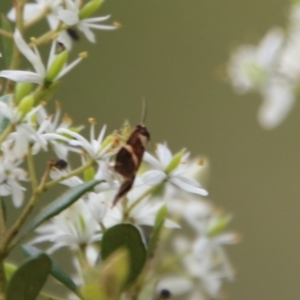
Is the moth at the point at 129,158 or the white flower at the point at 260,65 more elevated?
the moth at the point at 129,158

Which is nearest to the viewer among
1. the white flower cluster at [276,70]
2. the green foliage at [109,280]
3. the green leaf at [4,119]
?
the green foliage at [109,280]

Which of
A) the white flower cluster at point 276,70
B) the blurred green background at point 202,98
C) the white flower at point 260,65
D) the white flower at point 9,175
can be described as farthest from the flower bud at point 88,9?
the blurred green background at point 202,98

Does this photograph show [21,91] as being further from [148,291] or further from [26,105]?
[148,291]

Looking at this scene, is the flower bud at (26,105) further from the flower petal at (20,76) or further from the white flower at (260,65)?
the white flower at (260,65)

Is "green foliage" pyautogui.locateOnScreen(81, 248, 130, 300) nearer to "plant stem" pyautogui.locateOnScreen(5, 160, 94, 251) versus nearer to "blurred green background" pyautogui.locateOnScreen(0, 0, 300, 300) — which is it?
"plant stem" pyautogui.locateOnScreen(5, 160, 94, 251)

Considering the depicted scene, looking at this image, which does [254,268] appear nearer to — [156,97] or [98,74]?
→ [156,97]

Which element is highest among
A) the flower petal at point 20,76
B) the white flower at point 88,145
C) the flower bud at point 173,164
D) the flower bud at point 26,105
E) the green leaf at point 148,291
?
the flower petal at point 20,76

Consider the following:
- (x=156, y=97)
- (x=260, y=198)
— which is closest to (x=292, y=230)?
(x=260, y=198)
